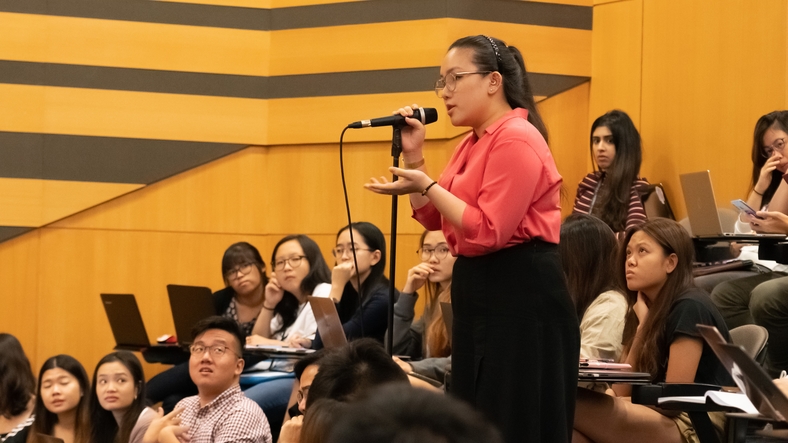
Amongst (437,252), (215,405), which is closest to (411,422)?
(215,405)

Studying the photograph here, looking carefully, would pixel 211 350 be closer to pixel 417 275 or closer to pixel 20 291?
pixel 417 275

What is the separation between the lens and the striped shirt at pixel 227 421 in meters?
3.27

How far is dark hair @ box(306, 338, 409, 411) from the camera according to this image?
6.91 feet

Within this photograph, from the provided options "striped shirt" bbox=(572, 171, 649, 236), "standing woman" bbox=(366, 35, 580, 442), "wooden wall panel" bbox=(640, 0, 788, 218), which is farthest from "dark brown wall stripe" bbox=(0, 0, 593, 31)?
"standing woman" bbox=(366, 35, 580, 442)

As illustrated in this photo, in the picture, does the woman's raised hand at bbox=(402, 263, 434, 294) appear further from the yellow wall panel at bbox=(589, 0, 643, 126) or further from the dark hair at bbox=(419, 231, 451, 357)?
the yellow wall panel at bbox=(589, 0, 643, 126)

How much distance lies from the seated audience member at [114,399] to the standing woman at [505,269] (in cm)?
194

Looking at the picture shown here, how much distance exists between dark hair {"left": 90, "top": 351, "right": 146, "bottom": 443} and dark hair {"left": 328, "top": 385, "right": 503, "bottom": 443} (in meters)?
3.14

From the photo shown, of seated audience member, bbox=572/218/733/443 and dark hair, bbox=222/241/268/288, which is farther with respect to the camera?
dark hair, bbox=222/241/268/288

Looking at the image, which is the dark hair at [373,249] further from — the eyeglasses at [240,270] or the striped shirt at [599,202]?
the striped shirt at [599,202]

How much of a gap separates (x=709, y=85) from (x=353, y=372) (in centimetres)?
350

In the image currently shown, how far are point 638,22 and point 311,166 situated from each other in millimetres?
1936

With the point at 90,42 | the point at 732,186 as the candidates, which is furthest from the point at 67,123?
the point at 732,186

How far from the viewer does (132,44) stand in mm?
5816

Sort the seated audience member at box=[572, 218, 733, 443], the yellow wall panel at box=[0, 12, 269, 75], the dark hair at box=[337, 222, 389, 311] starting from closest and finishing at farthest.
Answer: the seated audience member at box=[572, 218, 733, 443] → the dark hair at box=[337, 222, 389, 311] → the yellow wall panel at box=[0, 12, 269, 75]
